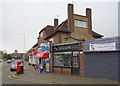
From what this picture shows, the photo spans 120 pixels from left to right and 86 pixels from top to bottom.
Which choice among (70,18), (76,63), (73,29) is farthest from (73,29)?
(76,63)

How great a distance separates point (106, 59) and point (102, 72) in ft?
4.19

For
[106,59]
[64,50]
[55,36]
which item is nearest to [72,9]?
[55,36]

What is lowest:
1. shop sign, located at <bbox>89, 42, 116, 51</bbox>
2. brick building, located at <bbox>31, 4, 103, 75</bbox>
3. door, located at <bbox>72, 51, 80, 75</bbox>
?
door, located at <bbox>72, 51, 80, 75</bbox>

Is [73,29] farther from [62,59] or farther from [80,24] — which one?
[62,59]

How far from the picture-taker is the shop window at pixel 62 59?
18.6 m

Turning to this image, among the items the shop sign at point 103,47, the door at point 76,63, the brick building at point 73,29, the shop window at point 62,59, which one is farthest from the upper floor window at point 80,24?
the shop sign at point 103,47

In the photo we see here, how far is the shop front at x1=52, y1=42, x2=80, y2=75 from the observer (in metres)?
17.5

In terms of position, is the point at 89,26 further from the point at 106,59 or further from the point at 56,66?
the point at 106,59

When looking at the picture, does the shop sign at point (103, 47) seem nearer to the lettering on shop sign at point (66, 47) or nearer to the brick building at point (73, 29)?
the lettering on shop sign at point (66, 47)

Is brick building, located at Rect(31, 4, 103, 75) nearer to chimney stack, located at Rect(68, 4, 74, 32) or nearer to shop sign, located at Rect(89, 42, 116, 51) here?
chimney stack, located at Rect(68, 4, 74, 32)

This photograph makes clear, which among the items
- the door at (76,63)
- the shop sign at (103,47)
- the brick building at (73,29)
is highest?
the brick building at (73,29)

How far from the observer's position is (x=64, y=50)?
19203 millimetres

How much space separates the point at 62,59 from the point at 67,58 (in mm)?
970

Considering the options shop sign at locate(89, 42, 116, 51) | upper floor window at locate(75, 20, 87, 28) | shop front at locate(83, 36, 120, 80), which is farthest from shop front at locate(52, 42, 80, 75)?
upper floor window at locate(75, 20, 87, 28)
